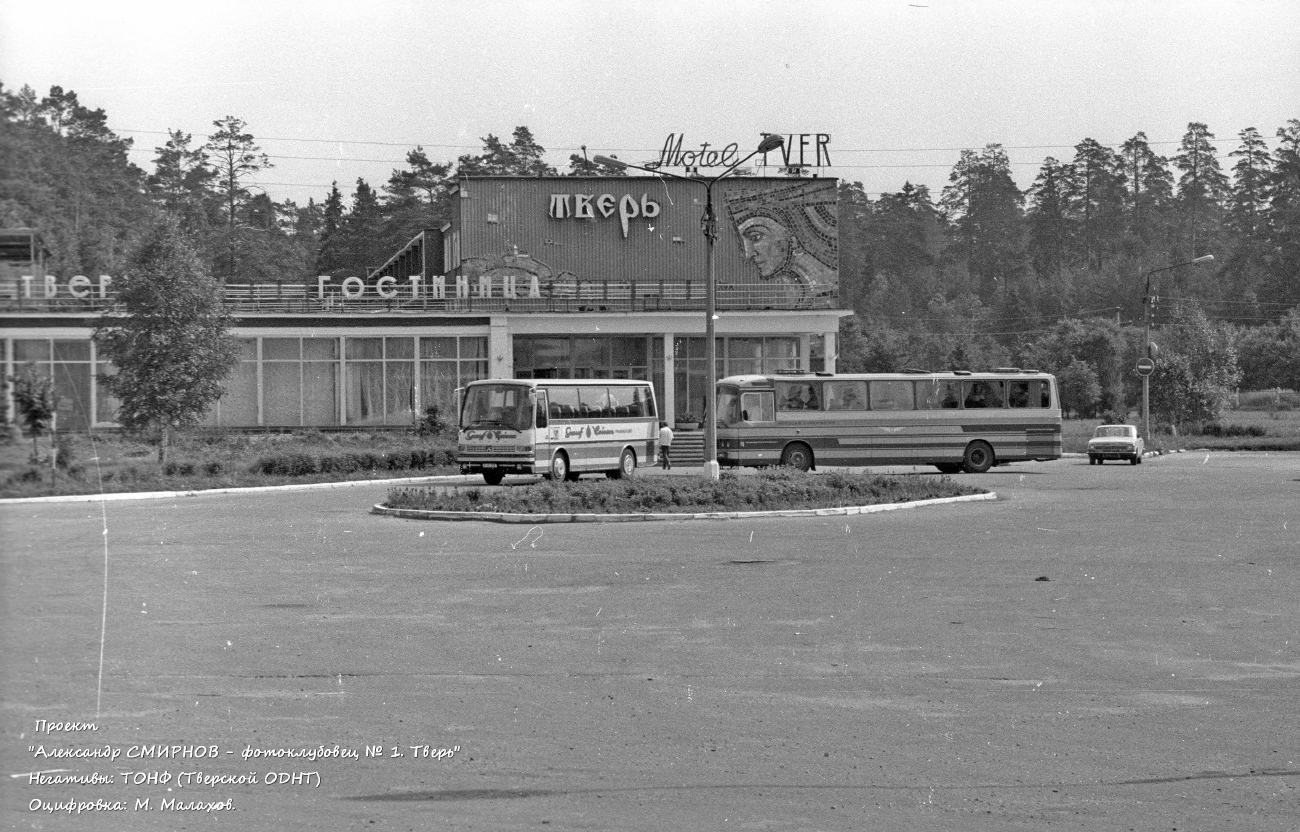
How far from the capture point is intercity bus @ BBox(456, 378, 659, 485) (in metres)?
34.0

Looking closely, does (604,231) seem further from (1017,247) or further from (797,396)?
(1017,247)

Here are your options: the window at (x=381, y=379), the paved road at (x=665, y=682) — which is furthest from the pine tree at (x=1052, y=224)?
the paved road at (x=665, y=682)

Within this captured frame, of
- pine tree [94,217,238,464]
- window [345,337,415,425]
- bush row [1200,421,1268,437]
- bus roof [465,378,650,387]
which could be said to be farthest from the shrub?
bush row [1200,421,1268,437]

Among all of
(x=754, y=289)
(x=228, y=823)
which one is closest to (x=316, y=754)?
(x=228, y=823)

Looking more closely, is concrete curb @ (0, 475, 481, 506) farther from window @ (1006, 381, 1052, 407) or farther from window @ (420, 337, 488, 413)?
window @ (420, 337, 488, 413)

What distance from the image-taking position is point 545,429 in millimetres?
34562

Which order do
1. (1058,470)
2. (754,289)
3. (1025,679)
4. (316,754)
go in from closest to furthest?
(316,754)
(1025,679)
(1058,470)
(754,289)

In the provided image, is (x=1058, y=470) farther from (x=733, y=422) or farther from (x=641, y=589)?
(x=641, y=589)

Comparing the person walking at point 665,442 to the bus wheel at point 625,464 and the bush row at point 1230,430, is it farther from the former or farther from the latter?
the bush row at point 1230,430

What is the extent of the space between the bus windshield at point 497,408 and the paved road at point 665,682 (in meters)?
15.4

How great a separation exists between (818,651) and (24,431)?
22.6 ft

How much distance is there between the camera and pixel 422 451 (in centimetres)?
3947

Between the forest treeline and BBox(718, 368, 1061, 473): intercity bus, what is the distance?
17.1 metres

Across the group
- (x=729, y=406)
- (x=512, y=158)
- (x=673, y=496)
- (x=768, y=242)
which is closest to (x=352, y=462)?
(x=729, y=406)
